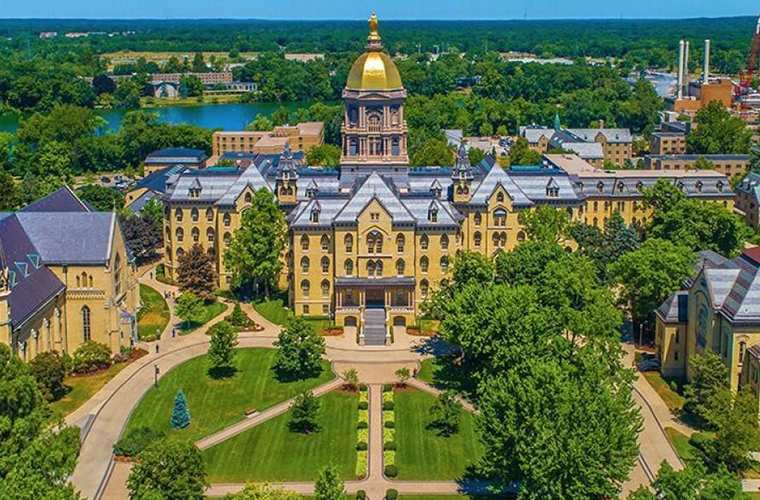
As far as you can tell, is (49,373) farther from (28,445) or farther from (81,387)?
(28,445)

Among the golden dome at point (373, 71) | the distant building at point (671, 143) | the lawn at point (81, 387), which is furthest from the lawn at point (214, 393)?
the distant building at point (671, 143)

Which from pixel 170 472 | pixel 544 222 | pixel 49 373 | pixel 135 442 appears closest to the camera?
pixel 170 472

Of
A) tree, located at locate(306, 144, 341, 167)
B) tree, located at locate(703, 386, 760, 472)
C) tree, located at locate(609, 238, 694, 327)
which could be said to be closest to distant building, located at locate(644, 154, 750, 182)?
tree, located at locate(306, 144, 341, 167)

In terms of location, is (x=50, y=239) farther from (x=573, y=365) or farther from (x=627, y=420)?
(x=627, y=420)

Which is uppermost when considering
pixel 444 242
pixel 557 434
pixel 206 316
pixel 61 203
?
pixel 61 203

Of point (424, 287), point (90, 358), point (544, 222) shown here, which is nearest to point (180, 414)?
point (90, 358)

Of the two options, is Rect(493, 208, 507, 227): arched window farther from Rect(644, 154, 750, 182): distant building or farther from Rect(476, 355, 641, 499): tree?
Rect(644, 154, 750, 182): distant building
